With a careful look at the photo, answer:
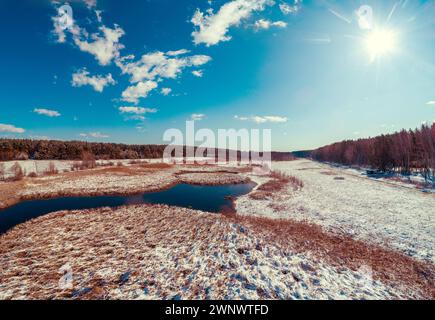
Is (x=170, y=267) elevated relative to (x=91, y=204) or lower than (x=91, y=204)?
elevated

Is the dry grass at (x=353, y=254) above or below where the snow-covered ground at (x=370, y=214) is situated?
above

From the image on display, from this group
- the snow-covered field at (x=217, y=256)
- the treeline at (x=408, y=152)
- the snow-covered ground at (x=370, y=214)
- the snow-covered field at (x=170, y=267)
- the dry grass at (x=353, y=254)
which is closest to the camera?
the snow-covered field at (x=170, y=267)

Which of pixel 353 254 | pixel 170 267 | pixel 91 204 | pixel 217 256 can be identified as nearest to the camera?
pixel 170 267

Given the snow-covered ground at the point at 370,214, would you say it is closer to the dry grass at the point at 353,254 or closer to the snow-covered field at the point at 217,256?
the snow-covered field at the point at 217,256

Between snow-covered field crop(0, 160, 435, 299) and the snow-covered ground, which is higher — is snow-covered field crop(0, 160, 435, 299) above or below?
above

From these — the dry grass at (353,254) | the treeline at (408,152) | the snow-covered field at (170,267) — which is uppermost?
the treeline at (408,152)

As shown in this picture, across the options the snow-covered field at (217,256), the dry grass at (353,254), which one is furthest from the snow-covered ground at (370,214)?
the dry grass at (353,254)

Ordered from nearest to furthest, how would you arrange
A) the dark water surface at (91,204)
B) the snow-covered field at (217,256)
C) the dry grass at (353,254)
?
the snow-covered field at (217,256)
the dry grass at (353,254)
the dark water surface at (91,204)

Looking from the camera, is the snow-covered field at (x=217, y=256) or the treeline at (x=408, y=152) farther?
the treeline at (x=408, y=152)

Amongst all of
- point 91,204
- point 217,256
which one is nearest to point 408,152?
point 217,256

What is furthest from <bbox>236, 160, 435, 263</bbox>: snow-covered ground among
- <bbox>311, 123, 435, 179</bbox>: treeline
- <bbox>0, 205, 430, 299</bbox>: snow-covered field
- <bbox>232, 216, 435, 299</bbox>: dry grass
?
<bbox>311, 123, 435, 179</bbox>: treeline

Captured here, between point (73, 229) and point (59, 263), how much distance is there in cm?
482

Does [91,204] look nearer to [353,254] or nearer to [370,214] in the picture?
[353,254]

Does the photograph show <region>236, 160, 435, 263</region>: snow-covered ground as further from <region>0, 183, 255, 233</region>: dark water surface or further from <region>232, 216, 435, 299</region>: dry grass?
<region>0, 183, 255, 233</region>: dark water surface
